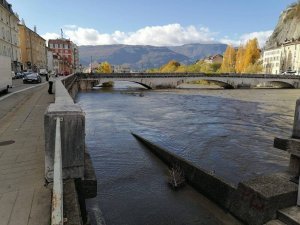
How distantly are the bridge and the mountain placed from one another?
46955mm

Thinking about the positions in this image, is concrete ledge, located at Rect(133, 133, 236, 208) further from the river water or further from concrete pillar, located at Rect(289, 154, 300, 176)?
concrete pillar, located at Rect(289, 154, 300, 176)

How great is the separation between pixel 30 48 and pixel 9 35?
69.4 feet

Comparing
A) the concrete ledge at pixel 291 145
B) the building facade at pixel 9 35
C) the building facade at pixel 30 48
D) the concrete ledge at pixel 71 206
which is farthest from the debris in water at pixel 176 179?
the building facade at pixel 30 48

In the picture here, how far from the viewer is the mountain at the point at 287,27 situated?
11455cm

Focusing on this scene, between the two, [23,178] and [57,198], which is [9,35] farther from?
[57,198]

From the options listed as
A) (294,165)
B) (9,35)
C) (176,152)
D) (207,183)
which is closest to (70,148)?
(294,165)

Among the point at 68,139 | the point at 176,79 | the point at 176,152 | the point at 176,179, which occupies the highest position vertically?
the point at 68,139

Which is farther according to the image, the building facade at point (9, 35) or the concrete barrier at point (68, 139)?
the building facade at point (9, 35)

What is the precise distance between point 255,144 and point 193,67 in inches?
4542

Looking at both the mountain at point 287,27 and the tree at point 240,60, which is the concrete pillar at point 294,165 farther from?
the mountain at point 287,27

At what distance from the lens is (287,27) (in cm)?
12131

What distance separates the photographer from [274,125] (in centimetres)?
2133

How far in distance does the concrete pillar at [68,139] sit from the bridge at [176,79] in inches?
2076

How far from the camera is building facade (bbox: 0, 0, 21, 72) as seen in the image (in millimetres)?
53656
